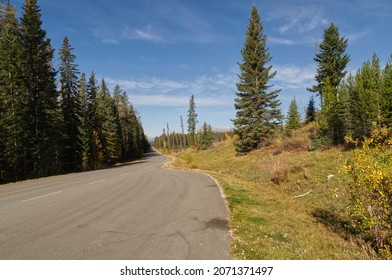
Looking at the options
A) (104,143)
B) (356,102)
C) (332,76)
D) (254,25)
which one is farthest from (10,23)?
(332,76)

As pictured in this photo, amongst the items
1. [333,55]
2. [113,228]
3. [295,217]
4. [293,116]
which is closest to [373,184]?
[295,217]

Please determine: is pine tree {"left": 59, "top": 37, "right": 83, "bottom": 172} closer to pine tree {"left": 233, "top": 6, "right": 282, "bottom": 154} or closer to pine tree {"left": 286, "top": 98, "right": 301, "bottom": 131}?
pine tree {"left": 233, "top": 6, "right": 282, "bottom": 154}

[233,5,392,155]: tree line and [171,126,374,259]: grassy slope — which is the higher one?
[233,5,392,155]: tree line

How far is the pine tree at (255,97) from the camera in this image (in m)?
33.0

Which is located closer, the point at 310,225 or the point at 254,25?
the point at 310,225

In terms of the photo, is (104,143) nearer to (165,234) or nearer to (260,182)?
(260,182)

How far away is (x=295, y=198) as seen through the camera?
14.4m

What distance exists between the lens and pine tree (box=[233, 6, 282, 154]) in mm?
33000

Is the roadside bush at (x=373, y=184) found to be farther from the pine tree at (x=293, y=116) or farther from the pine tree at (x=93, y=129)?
the pine tree at (x=293, y=116)

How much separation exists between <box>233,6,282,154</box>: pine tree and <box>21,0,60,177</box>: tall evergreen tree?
21877mm

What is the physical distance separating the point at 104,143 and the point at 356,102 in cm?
4115

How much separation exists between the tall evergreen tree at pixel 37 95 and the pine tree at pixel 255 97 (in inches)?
861

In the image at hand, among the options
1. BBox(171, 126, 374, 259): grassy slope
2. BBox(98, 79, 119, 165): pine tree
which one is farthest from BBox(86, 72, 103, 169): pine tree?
BBox(171, 126, 374, 259): grassy slope
